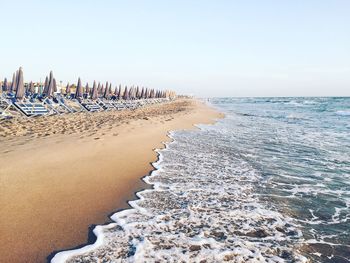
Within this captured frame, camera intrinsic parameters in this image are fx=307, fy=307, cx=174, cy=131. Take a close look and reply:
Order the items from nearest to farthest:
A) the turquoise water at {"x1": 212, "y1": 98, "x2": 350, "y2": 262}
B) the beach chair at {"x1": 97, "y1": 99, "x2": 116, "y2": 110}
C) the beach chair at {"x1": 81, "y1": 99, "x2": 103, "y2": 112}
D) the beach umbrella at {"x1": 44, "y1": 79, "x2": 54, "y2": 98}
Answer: the turquoise water at {"x1": 212, "y1": 98, "x2": 350, "y2": 262} → the beach umbrella at {"x1": 44, "y1": 79, "x2": 54, "y2": 98} → the beach chair at {"x1": 81, "y1": 99, "x2": 103, "y2": 112} → the beach chair at {"x1": 97, "y1": 99, "x2": 116, "y2": 110}

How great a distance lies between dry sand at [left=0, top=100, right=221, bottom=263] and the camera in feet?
10.4

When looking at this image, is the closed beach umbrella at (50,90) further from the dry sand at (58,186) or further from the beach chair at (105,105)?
the dry sand at (58,186)

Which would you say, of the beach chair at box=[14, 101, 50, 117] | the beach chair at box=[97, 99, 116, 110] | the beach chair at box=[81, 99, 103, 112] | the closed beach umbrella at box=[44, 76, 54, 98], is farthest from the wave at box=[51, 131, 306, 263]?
the beach chair at box=[97, 99, 116, 110]

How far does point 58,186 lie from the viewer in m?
4.73

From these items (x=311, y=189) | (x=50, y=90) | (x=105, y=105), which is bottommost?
(x=311, y=189)

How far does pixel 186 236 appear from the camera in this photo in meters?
3.42

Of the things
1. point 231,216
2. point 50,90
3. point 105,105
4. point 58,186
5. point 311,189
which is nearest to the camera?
point 231,216

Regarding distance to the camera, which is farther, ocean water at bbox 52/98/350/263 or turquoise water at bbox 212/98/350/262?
turquoise water at bbox 212/98/350/262

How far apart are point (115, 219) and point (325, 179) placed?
185 inches

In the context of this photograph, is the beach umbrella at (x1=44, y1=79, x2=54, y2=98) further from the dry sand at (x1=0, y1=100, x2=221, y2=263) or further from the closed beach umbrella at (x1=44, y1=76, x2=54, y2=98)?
the dry sand at (x1=0, y1=100, x2=221, y2=263)

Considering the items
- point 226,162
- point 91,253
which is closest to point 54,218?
point 91,253

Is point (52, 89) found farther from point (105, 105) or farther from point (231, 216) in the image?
point (231, 216)

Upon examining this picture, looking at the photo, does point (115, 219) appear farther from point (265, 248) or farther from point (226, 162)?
point (226, 162)

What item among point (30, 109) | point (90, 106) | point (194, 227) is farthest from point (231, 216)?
point (90, 106)
